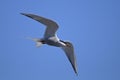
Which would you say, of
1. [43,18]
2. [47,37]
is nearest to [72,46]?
[47,37]

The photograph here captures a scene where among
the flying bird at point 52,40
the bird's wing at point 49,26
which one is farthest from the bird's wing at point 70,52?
the bird's wing at point 49,26

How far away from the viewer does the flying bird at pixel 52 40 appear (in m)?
8.44

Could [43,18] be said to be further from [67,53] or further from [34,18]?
[67,53]

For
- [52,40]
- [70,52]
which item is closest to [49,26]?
[52,40]

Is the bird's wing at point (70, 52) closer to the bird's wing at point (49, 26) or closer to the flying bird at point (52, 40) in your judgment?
the flying bird at point (52, 40)

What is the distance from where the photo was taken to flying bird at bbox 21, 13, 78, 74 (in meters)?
8.44

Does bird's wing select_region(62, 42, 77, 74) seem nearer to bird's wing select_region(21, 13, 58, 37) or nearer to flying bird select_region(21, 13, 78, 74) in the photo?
flying bird select_region(21, 13, 78, 74)

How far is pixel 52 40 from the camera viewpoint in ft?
28.5

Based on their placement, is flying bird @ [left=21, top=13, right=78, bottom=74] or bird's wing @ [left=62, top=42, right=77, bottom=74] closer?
flying bird @ [left=21, top=13, right=78, bottom=74]

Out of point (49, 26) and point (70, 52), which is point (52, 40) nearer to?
point (49, 26)

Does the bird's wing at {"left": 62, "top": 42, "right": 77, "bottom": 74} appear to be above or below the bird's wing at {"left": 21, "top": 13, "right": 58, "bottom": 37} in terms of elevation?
below

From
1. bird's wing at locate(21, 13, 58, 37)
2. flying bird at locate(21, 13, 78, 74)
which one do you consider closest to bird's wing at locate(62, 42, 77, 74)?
flying bird at locate(21, 13, 78, 74)

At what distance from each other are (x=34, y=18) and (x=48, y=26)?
0.90m

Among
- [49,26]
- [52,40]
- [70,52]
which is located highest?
[49,26]
